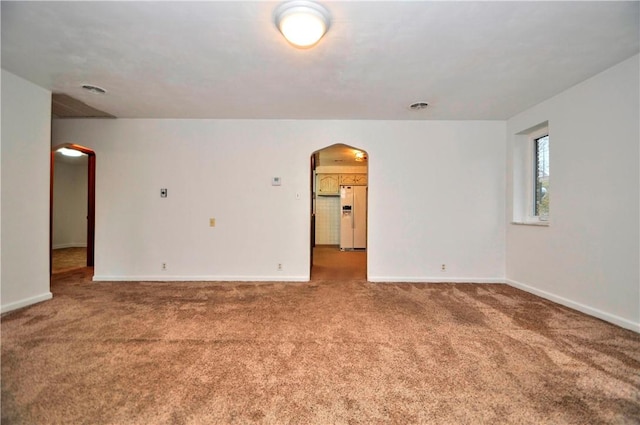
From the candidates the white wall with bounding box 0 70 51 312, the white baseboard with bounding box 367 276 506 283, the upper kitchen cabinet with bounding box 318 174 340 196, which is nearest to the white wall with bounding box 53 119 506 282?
the white baseboard with bounding box 367 276 506 283

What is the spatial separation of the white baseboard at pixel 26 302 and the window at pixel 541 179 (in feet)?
20.5

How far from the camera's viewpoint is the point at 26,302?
3.02 m

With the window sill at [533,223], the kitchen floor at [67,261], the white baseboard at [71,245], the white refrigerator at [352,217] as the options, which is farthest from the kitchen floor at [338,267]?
the white baseboard at [71,245]

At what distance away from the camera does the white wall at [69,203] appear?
790 cm

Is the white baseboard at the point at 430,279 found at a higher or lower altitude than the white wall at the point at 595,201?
lower

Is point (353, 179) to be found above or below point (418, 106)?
below

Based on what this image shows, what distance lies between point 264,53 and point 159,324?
8.57 feet

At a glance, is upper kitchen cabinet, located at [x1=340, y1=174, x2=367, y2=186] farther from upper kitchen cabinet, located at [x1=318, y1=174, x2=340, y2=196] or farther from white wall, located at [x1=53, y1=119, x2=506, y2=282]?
white wall, located at [x1=53, y1=119, x2=506, y2=282]

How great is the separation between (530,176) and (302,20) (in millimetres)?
3818

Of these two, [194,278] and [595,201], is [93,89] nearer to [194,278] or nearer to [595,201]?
[194,278]

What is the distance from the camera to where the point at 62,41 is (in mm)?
2318

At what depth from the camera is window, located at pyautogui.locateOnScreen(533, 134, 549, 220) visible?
3.74 meters

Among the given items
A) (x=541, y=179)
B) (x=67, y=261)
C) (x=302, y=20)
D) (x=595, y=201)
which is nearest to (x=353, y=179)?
(x=541, y=179)

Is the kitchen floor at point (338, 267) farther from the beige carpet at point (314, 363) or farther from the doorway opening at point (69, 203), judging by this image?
the doorway opening at point (69, 203)
